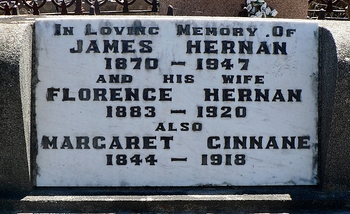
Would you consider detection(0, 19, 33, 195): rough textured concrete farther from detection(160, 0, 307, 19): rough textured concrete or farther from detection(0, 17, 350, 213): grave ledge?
detection(160, 0, 307, 19): rough textured concrete

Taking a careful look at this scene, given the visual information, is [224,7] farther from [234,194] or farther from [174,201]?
[174,201]

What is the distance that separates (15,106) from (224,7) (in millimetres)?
3148

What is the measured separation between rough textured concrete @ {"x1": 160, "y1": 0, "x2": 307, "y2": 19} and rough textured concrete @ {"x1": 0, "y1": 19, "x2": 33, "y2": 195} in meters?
2.63

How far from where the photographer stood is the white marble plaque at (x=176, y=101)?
4.79m

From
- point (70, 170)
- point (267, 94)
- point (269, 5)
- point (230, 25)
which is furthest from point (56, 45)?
point (269, 5)

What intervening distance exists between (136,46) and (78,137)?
83 cm

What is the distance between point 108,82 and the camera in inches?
189

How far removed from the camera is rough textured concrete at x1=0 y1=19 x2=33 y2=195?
4.48 m

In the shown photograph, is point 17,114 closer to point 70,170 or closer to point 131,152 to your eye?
point 70,170

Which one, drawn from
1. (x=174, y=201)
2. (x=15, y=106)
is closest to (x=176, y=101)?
(x=174, y=201)

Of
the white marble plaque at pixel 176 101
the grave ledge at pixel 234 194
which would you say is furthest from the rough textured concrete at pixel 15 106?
the white marble plaque at pixel 176 101

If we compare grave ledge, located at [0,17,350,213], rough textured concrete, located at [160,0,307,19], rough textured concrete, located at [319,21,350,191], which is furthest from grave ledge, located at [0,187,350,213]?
rough textured concrete, located at [160,0,307,19]

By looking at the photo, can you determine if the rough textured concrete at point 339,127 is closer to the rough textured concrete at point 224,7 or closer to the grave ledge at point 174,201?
the grave ledge at point 174,201

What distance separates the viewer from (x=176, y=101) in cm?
481
